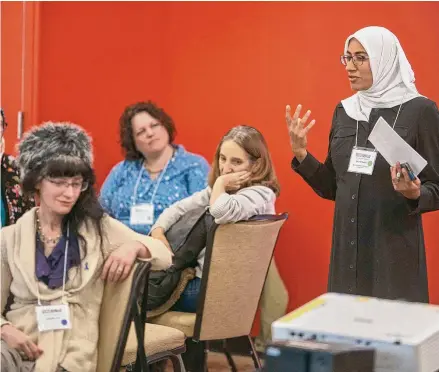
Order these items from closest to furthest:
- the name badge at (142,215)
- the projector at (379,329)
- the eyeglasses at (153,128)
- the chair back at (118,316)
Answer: the projector at (379,329) < the chair back at (118,316) < the name badge at (142,215) < the eyeglasses at (153,128)

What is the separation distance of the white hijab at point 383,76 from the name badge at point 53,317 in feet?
4.02

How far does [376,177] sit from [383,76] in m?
0.37

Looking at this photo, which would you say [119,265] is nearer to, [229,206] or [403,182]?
[229,206]

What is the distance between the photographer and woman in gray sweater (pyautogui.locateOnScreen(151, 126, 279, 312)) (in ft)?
13.3

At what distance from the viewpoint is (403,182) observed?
2789 mm

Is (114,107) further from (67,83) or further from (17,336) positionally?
(17,336)

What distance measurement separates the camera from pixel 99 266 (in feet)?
10.1

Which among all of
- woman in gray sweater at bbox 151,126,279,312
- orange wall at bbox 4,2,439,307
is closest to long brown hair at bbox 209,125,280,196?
woman in gray sweater at bbox 151,126,279,312

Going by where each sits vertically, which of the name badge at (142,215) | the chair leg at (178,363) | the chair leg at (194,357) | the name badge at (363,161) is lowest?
the chair leg at (194,357)

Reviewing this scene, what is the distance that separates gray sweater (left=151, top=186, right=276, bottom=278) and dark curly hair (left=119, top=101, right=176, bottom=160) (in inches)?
37.4

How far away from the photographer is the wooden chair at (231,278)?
3.76 metres

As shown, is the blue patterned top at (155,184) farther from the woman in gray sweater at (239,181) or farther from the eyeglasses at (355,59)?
the eyeglasses at (355,59)

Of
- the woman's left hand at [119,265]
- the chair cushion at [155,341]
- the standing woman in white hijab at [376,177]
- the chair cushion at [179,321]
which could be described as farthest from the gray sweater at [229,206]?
the woman's left hand at [119,265]

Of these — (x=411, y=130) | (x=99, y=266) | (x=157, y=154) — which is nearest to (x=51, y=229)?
(x=99, y=266)
